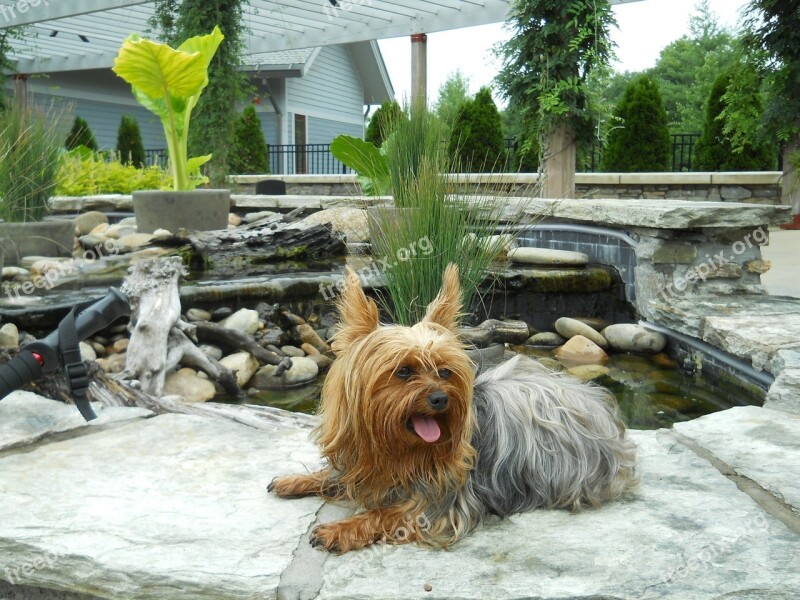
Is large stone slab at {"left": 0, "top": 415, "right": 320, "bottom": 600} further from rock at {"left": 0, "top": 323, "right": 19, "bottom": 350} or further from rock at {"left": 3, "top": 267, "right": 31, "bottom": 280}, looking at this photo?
rock at {"left": 3, "top": 267, "right": 31, "bottom": 280}

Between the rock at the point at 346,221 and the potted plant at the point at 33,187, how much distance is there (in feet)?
9.46

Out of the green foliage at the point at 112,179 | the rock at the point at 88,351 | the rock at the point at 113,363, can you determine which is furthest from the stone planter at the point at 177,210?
the rock at the point at 113,363

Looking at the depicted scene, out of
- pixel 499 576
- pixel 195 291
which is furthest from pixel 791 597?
pixel 195 291

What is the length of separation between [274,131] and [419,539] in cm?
2660

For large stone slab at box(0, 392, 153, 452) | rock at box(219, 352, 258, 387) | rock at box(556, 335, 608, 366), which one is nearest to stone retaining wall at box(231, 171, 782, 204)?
rock at box(556, 335, 608, 366)

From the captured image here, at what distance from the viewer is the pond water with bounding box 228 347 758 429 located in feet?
17.5

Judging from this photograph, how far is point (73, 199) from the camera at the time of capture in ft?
43.8

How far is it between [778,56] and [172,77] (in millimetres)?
8661

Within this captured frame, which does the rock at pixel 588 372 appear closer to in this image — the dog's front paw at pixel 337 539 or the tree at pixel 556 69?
the dog's front paw at pixel 337 539

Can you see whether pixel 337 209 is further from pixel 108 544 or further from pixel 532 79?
pixel 108 544

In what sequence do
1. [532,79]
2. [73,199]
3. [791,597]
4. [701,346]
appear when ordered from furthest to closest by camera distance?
1. [73,199]
2. [532,79]
3. [701,346]
4. [791,597]

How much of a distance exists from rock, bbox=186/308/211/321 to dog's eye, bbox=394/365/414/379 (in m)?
5.01

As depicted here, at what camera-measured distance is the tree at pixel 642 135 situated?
16188 mm

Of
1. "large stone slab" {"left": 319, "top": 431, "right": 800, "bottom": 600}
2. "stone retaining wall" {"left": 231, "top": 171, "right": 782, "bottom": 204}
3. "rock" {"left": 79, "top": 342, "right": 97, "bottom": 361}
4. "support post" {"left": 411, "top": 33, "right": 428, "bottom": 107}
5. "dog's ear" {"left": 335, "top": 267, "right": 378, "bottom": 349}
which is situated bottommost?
"rock" {"left": 79, "top": 342, "right": 97, "bottom": 361}
